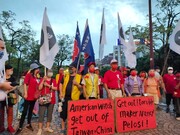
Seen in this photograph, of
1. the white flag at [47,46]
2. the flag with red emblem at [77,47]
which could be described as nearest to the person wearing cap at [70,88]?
the white flag at [47,46]

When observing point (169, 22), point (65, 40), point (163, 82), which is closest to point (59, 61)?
point (65, 40)

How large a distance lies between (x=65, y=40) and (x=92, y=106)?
53.8 metres

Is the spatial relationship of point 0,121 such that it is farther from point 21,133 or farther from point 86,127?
point 86,127

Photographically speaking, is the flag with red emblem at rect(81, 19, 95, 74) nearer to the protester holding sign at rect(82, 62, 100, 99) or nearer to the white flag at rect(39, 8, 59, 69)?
the protester holding sign at rect(82, 62, 100, 99)

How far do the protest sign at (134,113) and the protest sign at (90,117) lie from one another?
256 mm

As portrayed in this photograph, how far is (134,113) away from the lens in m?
7.00

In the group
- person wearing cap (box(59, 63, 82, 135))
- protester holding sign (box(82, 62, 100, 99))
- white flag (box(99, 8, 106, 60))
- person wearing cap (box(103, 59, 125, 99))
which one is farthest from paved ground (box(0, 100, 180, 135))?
white flag (box(99, 8, 106, 60))

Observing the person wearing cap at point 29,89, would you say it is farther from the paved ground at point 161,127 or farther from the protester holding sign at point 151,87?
the protester holding sign at point 151,87

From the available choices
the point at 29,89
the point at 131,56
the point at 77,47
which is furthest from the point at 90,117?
the point at 131,56

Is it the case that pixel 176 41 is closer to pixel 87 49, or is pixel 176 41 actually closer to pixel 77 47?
pixel 87 49

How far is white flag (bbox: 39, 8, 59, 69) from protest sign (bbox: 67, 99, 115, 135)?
142cm

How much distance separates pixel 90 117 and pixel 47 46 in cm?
223

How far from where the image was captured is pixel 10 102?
694 centimetres

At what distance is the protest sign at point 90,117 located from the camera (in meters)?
6.00
